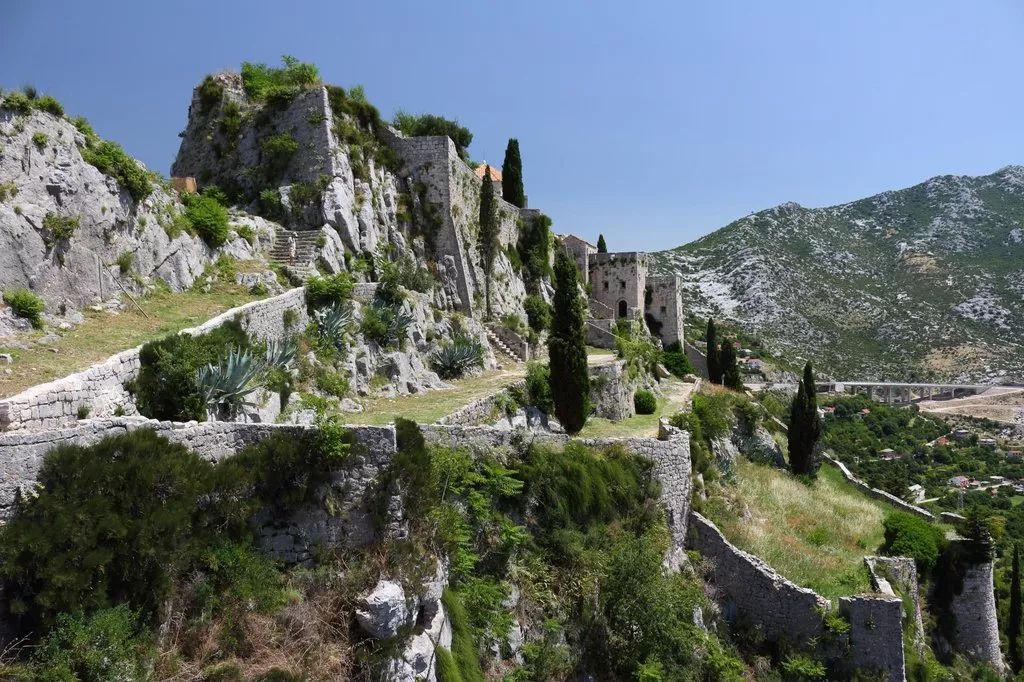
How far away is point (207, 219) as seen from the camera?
20.2 meters

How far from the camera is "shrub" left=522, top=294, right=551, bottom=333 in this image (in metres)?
33.5

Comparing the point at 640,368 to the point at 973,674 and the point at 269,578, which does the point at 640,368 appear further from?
the point at 269,578

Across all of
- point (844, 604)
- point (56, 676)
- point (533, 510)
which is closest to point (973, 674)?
point (844, 604)

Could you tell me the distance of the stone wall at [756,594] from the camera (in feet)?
45.8

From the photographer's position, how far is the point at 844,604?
13.9 m

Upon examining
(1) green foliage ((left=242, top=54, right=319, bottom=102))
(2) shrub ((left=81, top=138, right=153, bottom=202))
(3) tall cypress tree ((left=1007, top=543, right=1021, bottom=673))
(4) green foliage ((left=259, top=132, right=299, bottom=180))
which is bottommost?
(3) tall cypress tree ((left=1007, top=543, right=1021, bottom=673))

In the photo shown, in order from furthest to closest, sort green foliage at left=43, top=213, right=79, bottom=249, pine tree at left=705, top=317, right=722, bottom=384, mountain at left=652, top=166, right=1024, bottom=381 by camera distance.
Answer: mountain at left=652, top=166, right=1024, bottom=381 < pine tree at left=705, top=317, right=722, bottom=384 < green foliage at left=43, top=213, right=79, bottom=249

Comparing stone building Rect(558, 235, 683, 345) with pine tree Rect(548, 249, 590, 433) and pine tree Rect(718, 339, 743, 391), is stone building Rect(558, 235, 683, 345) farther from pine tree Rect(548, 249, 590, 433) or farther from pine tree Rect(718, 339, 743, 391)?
A: pine tree Rect(548, 249, 590, 433)

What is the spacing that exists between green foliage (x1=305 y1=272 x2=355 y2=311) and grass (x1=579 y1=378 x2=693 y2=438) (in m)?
7.96

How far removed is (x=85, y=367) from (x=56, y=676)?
5914mm

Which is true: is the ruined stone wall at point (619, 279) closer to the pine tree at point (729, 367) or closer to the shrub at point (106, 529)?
the pine tree at point (729, 367)

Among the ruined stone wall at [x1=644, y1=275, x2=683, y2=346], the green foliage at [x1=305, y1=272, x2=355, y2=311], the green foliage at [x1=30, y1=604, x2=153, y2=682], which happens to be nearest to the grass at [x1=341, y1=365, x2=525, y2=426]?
the green foliage at [x1=305, y1=272, x2=355, y2=311]

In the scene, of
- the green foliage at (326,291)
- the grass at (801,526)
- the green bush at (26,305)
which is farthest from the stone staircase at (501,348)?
the green bush at (26,305)

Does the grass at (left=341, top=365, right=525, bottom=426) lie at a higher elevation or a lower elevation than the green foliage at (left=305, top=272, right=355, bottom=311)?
lower
